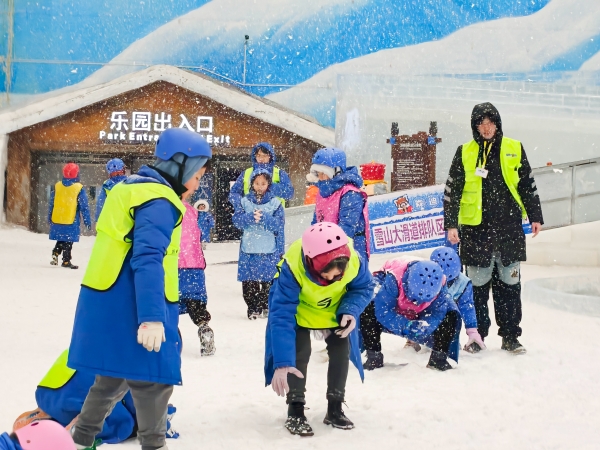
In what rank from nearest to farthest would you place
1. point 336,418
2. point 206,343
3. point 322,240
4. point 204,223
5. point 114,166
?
1. point 322,240
2. point 336,418
3. point 206,343
4. point 204,223
5. point 114,166

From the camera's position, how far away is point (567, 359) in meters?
5.61

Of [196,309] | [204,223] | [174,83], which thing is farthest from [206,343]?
[174,83]

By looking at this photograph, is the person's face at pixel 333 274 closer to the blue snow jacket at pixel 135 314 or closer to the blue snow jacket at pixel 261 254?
the blue snow jacket at pixel 135 314

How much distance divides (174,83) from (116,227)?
16164mm

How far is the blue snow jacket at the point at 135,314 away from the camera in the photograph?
8.87 ft

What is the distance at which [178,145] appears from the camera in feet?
9.64

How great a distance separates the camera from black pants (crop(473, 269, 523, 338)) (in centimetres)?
576

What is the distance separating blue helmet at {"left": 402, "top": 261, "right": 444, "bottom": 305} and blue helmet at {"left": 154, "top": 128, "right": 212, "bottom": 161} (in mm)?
2255

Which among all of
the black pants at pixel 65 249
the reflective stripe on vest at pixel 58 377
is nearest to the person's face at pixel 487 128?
the reflective stripe on vest at pixel 58 377

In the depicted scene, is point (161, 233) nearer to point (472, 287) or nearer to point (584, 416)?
point (584, 416)

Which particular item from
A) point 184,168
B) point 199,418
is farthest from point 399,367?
point 184,168

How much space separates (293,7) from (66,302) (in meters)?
14.0

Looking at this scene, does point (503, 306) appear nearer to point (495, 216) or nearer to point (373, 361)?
point (495, 216)

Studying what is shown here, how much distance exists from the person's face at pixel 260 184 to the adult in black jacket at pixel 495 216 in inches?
85.0
